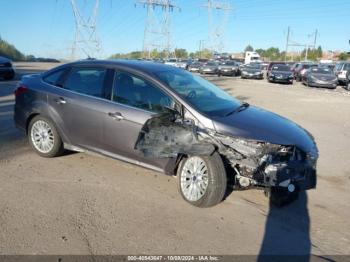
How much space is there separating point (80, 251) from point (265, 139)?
239 cm

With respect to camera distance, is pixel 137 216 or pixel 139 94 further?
pixel 139 94

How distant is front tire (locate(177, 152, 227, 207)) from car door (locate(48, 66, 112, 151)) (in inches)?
56.4

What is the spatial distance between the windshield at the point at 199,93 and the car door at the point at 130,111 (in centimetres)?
23

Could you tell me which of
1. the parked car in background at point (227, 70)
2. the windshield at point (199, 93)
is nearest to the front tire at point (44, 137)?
the windshield at point (199, 93)

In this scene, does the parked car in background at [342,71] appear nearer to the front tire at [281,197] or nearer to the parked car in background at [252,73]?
the parked car in background at [252,73]

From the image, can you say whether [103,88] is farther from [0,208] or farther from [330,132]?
[330,132]

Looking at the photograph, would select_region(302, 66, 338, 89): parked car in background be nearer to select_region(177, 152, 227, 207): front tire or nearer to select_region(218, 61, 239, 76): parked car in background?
select_region(218, 61, 239, 76): parked car in background

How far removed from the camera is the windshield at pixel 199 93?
501 centimetres

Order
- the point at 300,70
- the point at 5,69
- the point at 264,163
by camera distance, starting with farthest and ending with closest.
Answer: the point at 300,70, the point at 5,69, the point at 264,163

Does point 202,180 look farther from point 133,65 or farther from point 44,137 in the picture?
point 44,137

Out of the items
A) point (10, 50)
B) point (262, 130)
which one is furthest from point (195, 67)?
point (10, 50)

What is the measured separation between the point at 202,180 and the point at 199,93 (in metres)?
1.39

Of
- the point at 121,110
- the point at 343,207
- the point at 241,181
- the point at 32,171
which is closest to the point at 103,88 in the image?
the point at 121,110

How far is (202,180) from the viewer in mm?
4559
